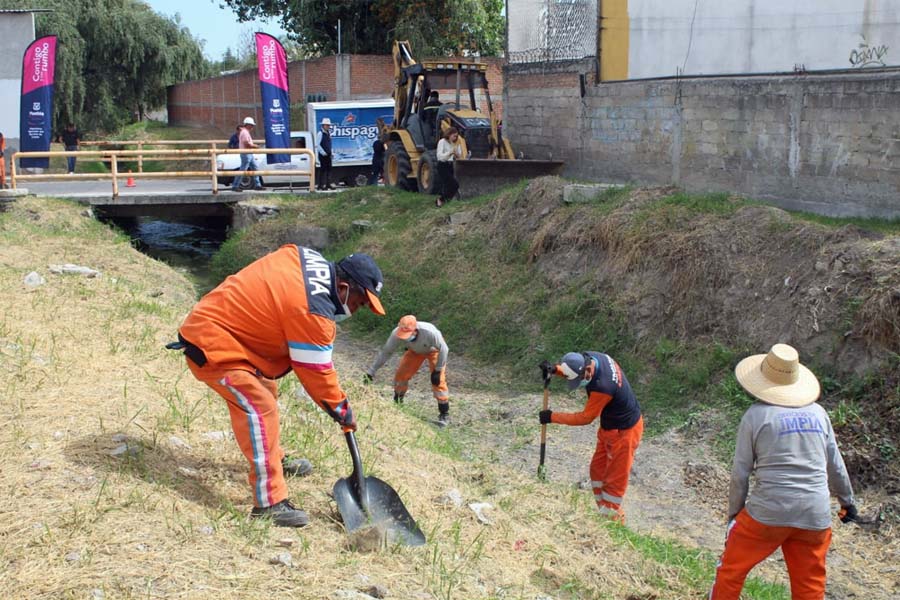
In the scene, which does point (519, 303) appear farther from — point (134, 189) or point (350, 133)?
point (134, 189)

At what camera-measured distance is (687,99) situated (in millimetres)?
12969

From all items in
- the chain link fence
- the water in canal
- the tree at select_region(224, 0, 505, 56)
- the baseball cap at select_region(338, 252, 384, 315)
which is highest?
the tree at select_region(224, 0, 505, 56)

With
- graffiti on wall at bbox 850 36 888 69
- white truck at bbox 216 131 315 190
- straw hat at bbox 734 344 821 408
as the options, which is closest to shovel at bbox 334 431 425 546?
straw hat at bbox 734 344 821 408

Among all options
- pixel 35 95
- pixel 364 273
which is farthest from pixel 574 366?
pixel 35 95

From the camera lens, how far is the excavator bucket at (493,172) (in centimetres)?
1555

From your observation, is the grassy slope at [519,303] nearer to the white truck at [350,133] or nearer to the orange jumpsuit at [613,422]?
the orange jumpsuit at [613,422]

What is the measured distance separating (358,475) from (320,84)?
1030 inches

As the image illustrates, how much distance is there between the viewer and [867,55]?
10.9 metres

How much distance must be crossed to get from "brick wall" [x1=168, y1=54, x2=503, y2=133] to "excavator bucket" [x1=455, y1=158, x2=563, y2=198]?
10.3m

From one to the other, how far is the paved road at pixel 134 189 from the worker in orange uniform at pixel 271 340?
1622 cm

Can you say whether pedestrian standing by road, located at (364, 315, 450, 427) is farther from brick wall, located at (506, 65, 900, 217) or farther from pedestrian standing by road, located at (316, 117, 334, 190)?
pedestrian standing by road, located at (316, 117, 334, 190)

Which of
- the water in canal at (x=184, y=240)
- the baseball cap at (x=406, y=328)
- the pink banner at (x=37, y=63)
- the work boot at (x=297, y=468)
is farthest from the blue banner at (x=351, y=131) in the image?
the work boot at (x=297, y=468)

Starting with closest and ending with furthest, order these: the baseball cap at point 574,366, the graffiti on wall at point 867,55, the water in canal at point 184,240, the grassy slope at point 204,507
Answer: the grassy slope at point 204,507 < the baseball cap at point 574,366 < the graffiti on wall at point 867,55 < the water in canal at point 184,240

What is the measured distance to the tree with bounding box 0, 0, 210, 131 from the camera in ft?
112
